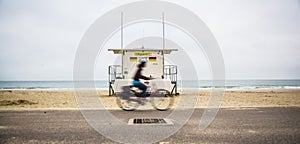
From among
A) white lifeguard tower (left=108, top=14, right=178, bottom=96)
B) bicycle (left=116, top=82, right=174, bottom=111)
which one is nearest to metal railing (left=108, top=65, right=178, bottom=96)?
white lifeguard tower (left=108, top=14, right=178, bottom=96)

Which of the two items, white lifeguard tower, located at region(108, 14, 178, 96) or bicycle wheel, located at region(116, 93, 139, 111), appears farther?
white lifeguard tower, located at region(108, 14, 178, 96)

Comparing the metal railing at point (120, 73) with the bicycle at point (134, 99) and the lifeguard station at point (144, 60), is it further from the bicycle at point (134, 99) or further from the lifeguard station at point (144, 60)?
the bicycle at point (134, 99)

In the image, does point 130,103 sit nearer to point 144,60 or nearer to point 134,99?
point 134,99

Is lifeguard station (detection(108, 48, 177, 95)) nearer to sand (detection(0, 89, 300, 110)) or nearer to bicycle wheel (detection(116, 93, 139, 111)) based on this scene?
sand (detection(0, 89, 300, 110))

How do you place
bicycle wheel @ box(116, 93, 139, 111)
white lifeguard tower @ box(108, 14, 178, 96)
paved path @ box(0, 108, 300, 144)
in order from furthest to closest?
white lifeguard tower @ box(108, 14, 178, 96)
bicycle wheel @ box(116, 93, 139, 111)
paved path @ box(0, 108, 300, 144)

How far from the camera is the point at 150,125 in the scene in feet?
20.1

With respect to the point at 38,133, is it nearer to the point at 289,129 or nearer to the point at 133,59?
the point at 289,129

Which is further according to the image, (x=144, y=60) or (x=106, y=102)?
(x=144, y=60)

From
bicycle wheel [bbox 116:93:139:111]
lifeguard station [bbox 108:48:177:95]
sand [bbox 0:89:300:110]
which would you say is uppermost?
lifeguard station [bbox 108:48:177:95]

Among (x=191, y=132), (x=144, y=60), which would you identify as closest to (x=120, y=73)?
(x=144, y=60)

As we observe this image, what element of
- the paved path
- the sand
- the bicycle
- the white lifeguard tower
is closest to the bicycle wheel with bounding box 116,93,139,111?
the bicycle

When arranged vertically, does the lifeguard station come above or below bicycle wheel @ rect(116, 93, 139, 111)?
above

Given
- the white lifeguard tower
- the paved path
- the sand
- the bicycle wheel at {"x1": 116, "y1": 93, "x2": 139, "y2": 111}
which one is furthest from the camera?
the white lifeguard tower

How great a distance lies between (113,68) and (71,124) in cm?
1015
